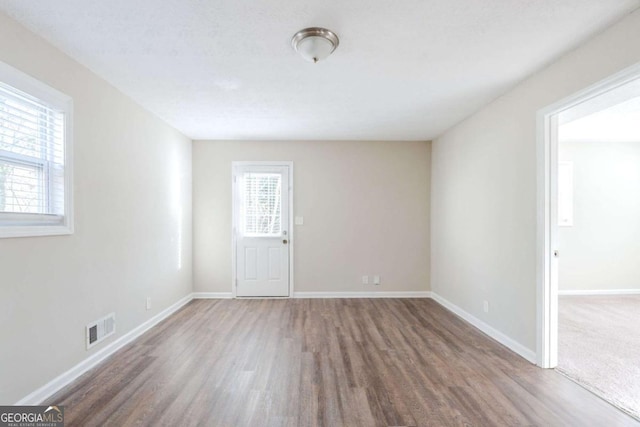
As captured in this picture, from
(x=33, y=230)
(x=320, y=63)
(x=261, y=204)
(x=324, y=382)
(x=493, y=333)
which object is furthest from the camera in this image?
(x=261, y=204)

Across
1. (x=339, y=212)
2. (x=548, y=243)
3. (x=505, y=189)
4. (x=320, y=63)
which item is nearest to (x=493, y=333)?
(x=548, y=243)

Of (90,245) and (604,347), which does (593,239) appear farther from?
(90,245)

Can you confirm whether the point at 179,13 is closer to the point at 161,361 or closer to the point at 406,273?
the point at 161,361

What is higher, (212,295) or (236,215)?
(236,215)

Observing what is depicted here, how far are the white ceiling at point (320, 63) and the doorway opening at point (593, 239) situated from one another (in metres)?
0.60

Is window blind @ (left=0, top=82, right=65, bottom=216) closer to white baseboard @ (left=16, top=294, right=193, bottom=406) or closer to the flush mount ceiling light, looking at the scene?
white baseboard @ (left=16, top=294, right=193, bottom=406)

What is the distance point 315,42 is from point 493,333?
3237 millimetres

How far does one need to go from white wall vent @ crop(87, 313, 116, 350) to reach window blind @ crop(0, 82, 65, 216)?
1004mm

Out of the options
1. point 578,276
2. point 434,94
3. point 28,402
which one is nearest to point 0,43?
point 28,402

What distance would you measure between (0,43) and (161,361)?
2497mm

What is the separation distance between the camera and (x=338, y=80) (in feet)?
8.71

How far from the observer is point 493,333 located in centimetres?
311

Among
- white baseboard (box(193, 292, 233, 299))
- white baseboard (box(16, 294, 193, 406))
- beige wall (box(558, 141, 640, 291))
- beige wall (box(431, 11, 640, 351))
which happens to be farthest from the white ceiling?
beige wall (box(558, 141, 640, 291))

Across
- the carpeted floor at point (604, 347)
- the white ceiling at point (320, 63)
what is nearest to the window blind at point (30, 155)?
the white ceiling at point (320, 63)
